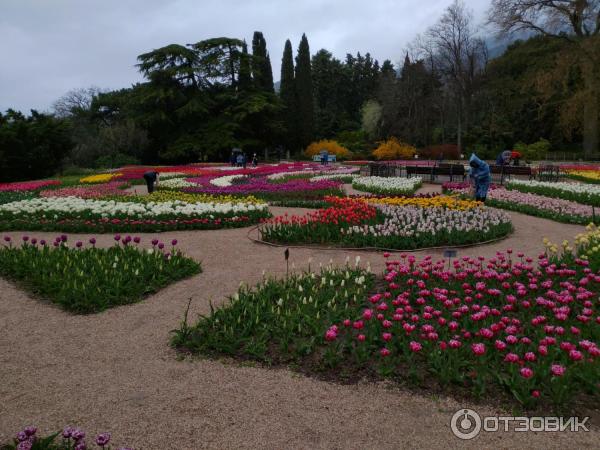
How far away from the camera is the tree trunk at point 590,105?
30.4 m

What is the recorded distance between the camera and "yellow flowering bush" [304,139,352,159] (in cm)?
4833

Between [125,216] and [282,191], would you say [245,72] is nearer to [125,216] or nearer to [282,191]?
→ [282,191]

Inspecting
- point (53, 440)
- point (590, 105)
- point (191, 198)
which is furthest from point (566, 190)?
point (590, 105)

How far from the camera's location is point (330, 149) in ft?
161

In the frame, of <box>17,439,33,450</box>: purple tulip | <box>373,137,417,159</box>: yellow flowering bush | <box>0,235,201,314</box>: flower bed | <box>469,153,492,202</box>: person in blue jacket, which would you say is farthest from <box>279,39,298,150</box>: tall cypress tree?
<box>17,439,33,450</box>: purple tulip

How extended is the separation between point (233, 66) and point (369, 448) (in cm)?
4792

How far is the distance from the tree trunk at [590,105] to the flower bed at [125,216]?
28.0 m

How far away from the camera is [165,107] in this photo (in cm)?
4456

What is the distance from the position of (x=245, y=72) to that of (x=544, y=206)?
125 ft

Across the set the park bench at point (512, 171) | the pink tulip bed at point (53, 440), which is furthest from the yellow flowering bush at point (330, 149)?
the pink tulip bed at point (53, 440)

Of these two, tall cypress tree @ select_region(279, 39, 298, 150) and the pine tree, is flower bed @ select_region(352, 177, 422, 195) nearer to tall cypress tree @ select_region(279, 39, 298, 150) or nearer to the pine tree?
the pine tree

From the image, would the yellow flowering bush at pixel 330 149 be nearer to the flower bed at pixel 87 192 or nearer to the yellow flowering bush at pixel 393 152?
the yellow flowering bush at pixel 393 152

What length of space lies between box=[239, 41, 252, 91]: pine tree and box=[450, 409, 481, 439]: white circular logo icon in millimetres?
45930

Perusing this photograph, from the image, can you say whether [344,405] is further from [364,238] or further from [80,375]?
[364,238]
